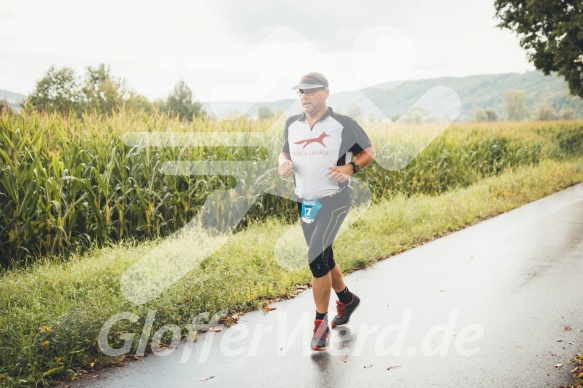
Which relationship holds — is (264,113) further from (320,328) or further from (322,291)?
(320,328)

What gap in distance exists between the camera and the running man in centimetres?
446

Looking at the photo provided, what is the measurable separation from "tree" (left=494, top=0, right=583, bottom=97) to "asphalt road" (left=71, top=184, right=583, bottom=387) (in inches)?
917

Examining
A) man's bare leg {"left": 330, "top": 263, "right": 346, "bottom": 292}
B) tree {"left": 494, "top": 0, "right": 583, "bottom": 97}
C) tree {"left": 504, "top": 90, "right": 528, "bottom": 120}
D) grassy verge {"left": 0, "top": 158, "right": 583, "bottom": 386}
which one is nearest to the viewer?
grassy verge {"left": 0, "top": 158, "right": 583, "bottom": 386}

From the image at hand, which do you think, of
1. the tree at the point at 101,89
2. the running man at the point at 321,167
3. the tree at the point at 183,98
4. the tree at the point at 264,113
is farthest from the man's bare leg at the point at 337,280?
the tree at the point at 183,98

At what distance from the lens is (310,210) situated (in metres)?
4.57

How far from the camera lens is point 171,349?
4461 millimetres

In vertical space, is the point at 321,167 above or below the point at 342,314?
above

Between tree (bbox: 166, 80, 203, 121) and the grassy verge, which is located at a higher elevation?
tree (bbox: 166, 80, 203, 121)

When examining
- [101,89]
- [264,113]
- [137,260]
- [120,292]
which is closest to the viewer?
[120,292]

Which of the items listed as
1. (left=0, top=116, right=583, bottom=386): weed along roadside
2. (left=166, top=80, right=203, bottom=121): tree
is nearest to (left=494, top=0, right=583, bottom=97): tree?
(left=0, top=116, right=583, bottom=386): weed along roadside

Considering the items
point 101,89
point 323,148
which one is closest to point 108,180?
point 323,148

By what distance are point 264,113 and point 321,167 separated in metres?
10.3

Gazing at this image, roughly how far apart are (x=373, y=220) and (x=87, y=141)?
198 inches

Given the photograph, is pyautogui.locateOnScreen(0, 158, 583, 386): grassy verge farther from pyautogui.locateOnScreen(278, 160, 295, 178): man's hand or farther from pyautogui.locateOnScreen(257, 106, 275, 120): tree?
pyautogui.locateOnScreen(257, 106, 275, 120): tree
